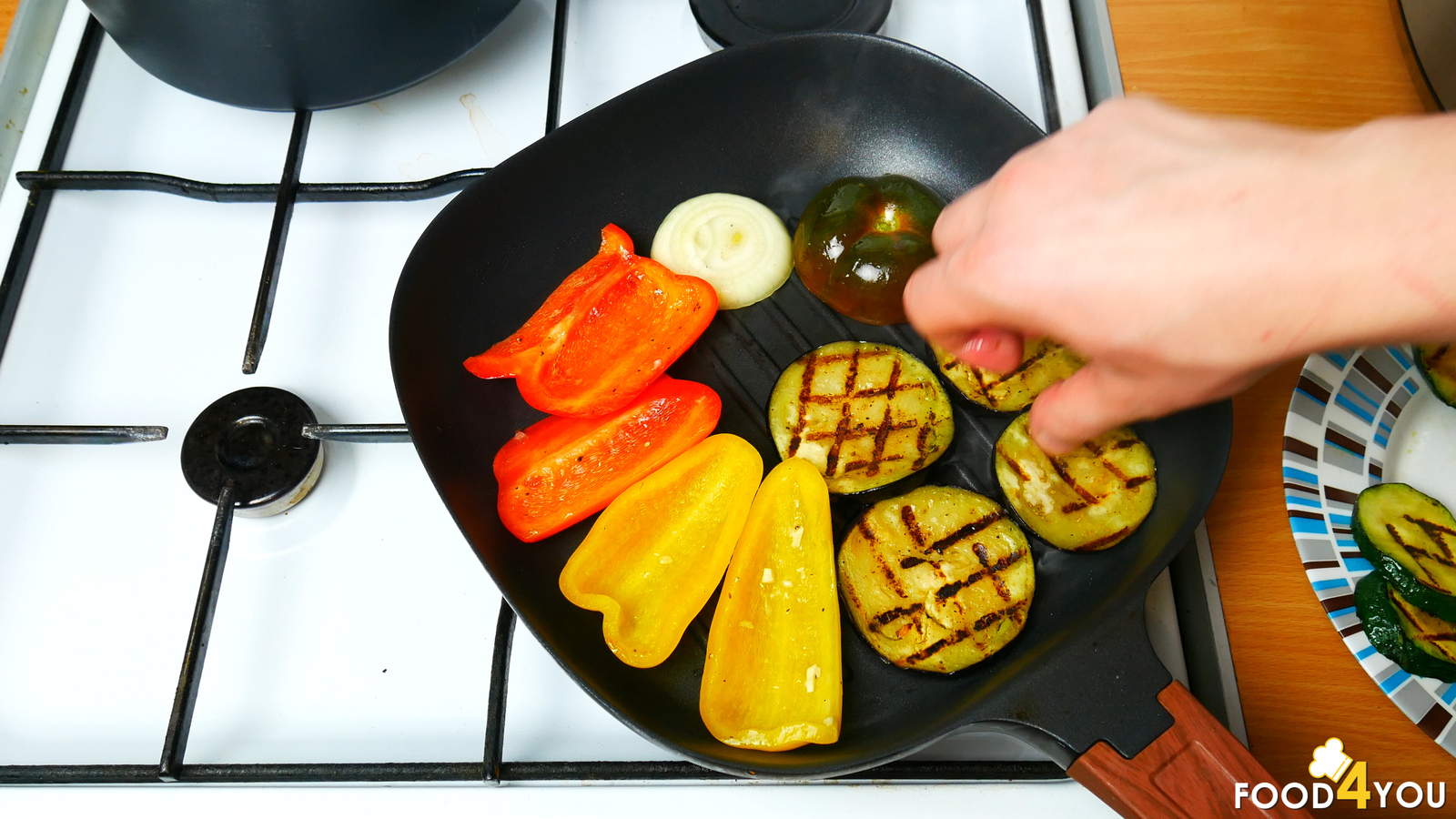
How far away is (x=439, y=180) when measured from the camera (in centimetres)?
119

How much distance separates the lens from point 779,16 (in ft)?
4.29

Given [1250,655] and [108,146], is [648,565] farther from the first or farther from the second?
[108,146]

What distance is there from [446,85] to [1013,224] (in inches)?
39.8

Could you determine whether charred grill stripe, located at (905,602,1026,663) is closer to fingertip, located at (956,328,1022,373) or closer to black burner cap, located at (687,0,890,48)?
fingertip, located at (956,328,1022,373)

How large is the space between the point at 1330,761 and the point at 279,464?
1.27 m

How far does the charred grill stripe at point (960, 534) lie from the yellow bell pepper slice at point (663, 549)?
232mm

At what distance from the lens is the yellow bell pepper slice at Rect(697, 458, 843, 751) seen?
96 cm

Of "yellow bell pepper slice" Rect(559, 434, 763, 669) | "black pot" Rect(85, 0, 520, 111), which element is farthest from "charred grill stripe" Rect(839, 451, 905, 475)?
"black pot" Rect(85, 0, 520, 111)

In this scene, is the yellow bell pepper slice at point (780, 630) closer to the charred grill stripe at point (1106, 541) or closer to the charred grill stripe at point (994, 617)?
the charred grill stripe at point (994, 617)

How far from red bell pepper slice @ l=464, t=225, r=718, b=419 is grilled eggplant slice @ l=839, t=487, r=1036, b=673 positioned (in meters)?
0.35

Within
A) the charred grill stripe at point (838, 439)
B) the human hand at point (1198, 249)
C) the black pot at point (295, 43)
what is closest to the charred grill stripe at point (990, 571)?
the charred grill stripe at point (838, 439)

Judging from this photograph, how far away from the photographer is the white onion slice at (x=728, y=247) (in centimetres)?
121

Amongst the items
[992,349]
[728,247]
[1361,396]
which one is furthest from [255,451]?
[1361,396]

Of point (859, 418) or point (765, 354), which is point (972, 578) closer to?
point (859, 418)
